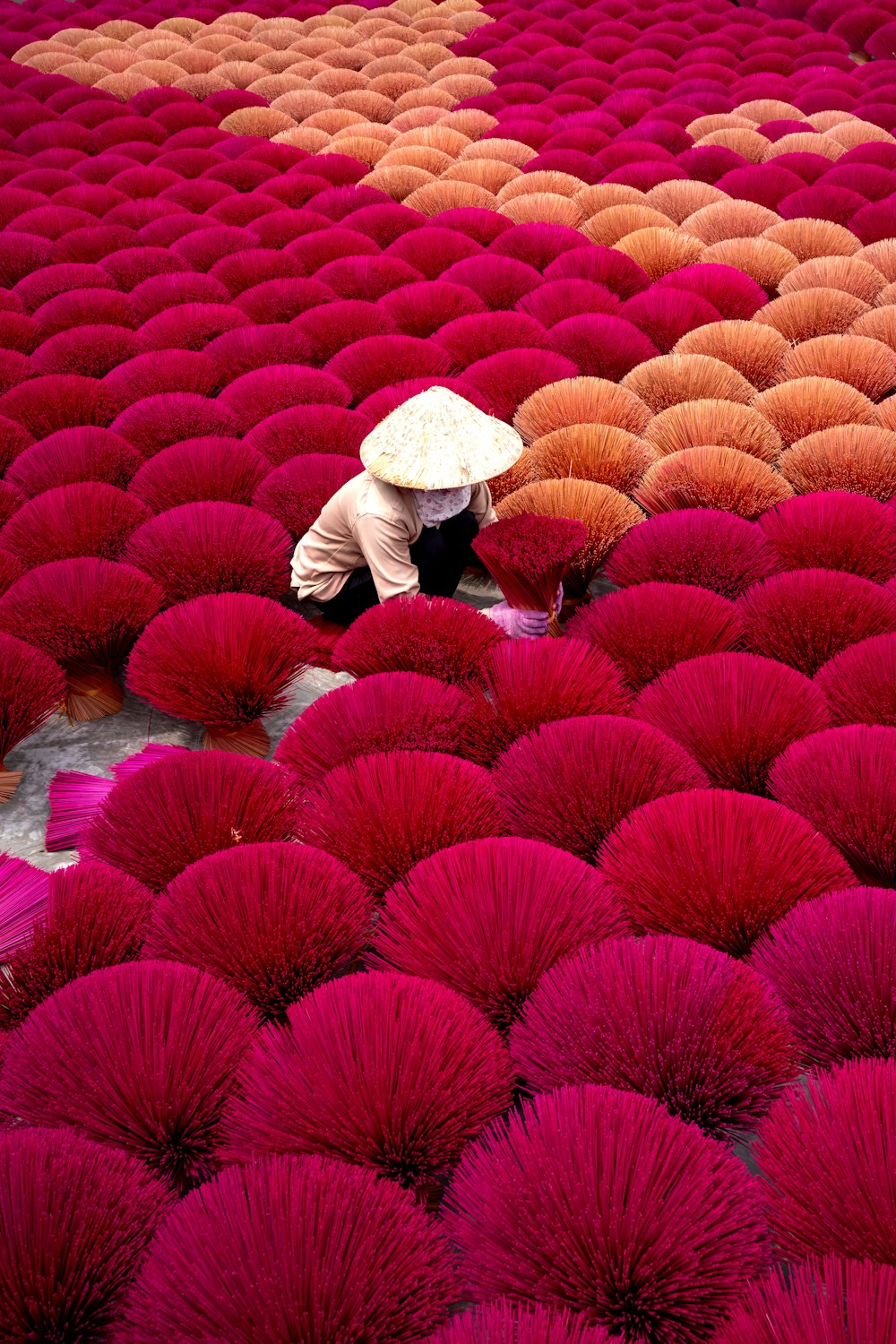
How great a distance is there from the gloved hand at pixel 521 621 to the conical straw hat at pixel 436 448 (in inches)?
6.9

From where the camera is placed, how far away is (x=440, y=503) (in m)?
1.50

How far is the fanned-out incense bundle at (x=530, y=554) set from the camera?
133 centimetres

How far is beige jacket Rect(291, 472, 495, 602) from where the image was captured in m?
1.49

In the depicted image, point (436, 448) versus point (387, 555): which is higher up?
point (436, 448)

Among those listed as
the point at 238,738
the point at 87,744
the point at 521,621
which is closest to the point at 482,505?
the point at 521,621

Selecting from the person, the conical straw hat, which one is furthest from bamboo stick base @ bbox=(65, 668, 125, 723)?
the conical straw hat

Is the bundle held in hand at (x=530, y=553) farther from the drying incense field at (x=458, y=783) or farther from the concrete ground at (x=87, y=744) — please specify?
the concrete ground at (x=87, y=744)

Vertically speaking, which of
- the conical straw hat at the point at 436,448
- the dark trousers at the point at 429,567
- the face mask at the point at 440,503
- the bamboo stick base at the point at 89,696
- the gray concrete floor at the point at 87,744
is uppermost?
the conical straw hat at the point at 436,448

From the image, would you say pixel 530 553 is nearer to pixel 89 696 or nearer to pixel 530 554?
pixel 530 554

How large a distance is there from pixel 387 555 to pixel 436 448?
0.16m

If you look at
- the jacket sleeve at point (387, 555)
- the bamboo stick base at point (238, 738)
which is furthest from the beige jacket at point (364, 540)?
the bamboo stick base at point (238, 738)

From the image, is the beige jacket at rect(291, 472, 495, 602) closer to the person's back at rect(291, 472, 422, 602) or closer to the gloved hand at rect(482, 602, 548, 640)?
the person's back at rect(291, 472, 422, 602)

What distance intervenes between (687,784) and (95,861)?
0.53m

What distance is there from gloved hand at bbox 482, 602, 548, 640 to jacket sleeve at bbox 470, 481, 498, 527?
15cm
